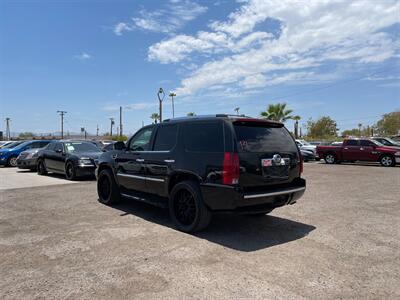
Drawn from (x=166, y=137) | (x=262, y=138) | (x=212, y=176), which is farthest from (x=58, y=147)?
(x=262, y=138)

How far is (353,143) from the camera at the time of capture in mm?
21047

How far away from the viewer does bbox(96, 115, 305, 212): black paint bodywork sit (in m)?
4.82

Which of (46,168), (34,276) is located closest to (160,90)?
(46,168)

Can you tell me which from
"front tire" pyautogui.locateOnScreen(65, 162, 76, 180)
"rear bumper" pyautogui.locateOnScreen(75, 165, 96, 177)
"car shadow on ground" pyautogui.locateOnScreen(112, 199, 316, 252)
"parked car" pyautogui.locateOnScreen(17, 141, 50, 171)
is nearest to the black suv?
"car shadow on ground" pyautogui.locateOnScreen(112, 199, 316, 252)

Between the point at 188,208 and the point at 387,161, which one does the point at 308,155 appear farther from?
the point at 188,208

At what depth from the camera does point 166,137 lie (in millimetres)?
6223

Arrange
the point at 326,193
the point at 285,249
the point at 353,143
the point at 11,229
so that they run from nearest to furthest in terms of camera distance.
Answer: the point at 285,249, the point at 11,229, the point at 326,193, the point at 353,143

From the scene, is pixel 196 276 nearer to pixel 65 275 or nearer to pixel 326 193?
pixel 65 275

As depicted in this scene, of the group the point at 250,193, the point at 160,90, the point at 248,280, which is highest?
the point at 160,90

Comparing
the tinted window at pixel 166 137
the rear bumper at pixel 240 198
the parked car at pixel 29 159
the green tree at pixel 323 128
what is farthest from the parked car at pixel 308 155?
the green tree at pixel 323 128

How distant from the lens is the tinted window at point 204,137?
5.09 m

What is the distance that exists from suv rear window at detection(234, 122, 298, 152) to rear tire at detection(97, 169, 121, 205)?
3.81 metres

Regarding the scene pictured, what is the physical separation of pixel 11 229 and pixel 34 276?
2.47 m

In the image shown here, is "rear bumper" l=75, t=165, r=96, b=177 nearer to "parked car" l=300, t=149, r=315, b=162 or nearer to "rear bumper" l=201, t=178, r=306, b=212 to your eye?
"rear bumper" l=201, t=178, r=306, b=212
